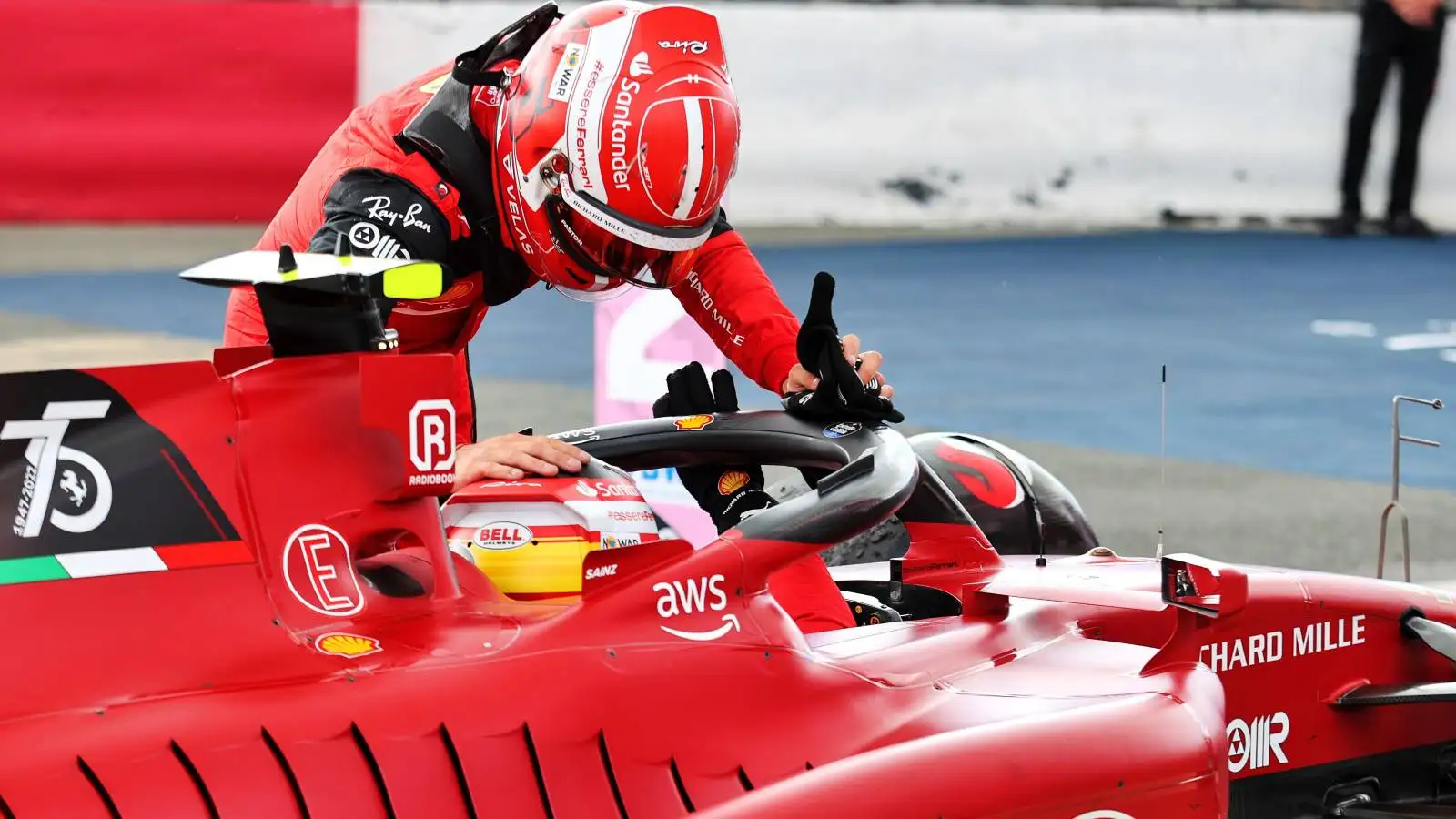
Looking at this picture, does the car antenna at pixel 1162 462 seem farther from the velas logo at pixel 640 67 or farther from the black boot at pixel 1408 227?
the black boot at pixel 1408 227

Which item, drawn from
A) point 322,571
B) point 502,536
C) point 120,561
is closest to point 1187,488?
point 502,536

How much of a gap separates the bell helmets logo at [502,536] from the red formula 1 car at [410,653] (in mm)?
108

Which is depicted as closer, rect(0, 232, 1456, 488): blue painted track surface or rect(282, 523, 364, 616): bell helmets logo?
rect(282, 523, 364, 616): bell helmets logo

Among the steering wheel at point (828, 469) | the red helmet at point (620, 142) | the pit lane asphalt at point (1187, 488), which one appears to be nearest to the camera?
the steering wheel at point (828, 469)

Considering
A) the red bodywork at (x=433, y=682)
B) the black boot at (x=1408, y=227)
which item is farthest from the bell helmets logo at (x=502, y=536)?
the black boot at (x=1408, y=227)

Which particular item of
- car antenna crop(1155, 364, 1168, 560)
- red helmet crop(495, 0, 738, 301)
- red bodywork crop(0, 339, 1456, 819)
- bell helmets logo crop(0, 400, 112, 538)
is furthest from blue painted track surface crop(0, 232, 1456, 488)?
bell helmets logo crop(0, 400, 112, 538)

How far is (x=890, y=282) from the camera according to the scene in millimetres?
12578

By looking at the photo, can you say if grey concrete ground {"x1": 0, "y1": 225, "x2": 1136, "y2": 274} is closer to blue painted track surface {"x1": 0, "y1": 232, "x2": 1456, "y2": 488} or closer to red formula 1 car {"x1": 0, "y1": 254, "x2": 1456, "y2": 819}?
blue painted track surface {"x1": 0, "y1": 232, "x2": 1456, "y2": 488}

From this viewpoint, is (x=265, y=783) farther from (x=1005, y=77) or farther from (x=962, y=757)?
(x=1005, y=77)

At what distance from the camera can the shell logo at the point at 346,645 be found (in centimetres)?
247

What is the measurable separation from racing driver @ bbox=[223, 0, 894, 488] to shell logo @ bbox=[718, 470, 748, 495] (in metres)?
0.25

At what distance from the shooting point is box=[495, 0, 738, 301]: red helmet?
3.20 meters

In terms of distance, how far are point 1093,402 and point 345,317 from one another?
7.05 m

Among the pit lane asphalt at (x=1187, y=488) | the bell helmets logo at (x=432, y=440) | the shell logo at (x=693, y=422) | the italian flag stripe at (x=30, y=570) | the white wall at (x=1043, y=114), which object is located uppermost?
the white wall at (x=1043, y=114)
